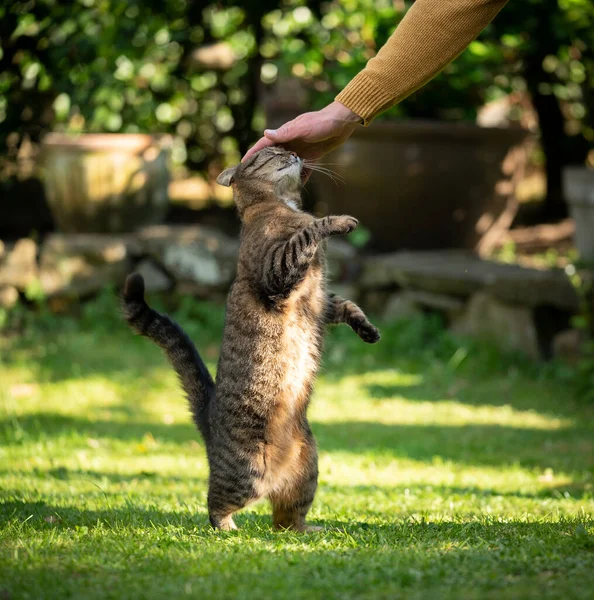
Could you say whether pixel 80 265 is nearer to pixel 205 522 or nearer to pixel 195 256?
pixel 195 256

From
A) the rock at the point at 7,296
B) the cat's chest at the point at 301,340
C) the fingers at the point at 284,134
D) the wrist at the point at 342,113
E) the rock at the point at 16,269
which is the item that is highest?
the wrist at the point at 342,113

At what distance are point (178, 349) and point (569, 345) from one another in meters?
4.16

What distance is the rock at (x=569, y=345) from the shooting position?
7082mm

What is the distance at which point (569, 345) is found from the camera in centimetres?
718

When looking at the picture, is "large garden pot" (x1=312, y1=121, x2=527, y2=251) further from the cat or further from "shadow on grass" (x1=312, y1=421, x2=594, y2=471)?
the cat

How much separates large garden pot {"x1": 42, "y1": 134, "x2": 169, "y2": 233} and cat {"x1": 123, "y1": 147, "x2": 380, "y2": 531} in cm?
534

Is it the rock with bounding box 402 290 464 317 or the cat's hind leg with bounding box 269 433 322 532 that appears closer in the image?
the cat's hind leg with bounding box 269 433 322 532

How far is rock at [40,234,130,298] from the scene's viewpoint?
8.84m

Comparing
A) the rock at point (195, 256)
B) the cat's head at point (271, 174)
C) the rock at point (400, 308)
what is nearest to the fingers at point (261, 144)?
the cat's head at point (271, 174)

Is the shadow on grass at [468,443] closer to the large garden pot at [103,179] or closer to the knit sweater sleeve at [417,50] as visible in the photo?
the knit sweater sleeve at [417,50]

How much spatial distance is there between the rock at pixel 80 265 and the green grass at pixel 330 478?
283 millimetres

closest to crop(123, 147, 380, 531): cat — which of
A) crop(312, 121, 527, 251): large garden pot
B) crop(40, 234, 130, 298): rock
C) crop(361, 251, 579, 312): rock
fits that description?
crop(361, 251, 579, 312): rock

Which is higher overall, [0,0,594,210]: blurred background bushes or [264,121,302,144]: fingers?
[0,0,594,210]: blurred background bushes

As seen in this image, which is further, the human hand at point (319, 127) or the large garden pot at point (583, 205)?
the large garden pot at point (583, 205)
